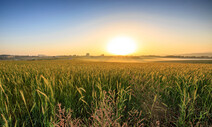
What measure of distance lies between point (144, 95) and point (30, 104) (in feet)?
8.56

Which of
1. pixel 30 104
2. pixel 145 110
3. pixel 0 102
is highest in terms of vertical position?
pixel 0 102

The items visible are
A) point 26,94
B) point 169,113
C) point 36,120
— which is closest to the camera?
point 36,120

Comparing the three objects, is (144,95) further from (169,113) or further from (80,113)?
(80,113)

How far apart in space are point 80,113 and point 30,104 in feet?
3.61

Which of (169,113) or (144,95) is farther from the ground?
(144,95)

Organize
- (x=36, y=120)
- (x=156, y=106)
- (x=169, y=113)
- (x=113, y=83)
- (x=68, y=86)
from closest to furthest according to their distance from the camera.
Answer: (x=36, y=120), (x=156, y=106), (x=169, y=113), (x=68, y=86), (x=113, y=83)

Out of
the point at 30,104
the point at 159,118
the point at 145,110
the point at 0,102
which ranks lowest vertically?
the point at 159,118

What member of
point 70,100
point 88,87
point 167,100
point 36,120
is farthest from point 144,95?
point 36,120

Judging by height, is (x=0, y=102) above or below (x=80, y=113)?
above

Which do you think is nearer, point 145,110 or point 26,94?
point 145,110

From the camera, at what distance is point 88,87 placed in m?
2.74

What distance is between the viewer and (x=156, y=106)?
2.14m

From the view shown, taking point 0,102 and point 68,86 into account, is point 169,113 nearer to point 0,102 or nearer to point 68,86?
point 68,86

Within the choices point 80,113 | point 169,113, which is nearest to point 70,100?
point 80,113
